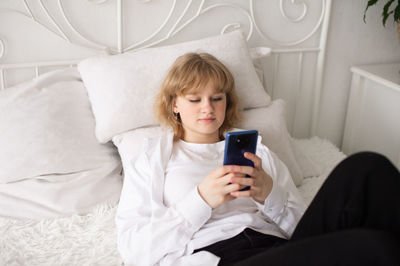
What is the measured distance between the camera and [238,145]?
1.06 metres

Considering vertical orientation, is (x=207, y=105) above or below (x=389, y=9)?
below

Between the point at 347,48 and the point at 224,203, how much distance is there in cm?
123

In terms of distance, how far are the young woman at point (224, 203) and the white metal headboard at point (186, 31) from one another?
19.5 inches

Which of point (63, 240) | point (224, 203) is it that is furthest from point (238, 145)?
point (63, 240)

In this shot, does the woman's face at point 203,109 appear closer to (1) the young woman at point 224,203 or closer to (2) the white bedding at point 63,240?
(1) the young woman at point 224,203

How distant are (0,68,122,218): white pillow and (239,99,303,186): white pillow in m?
0.50

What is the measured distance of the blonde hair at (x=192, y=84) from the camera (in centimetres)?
128

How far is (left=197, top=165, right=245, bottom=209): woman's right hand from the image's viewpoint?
106cm

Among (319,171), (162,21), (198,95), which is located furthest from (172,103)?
(319,171)

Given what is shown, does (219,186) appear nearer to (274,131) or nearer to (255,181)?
(255,181)

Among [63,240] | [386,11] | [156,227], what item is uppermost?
[386,11]

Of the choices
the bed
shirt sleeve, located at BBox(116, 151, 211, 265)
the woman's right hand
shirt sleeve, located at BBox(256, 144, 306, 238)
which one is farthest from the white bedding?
shirt sleeve, located at BBox(256, 144, 306, 238)

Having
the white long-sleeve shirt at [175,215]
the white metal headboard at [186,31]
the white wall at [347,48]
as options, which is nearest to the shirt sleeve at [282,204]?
the white long-sleeve shirt at [175,215]

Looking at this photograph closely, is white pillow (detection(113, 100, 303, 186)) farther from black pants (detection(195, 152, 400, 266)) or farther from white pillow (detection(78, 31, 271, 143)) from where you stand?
black pants (detection(195, 152, 400, 266))
